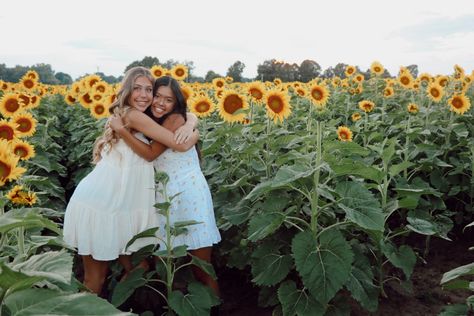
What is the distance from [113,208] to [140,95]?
88 centimetres

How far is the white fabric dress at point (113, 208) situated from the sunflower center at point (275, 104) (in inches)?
44.0

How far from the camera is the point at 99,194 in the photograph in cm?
386

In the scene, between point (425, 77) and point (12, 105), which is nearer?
point (12, 105)

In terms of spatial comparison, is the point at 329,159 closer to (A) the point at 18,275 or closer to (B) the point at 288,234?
(B) the point at 288,234

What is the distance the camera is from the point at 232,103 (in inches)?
193

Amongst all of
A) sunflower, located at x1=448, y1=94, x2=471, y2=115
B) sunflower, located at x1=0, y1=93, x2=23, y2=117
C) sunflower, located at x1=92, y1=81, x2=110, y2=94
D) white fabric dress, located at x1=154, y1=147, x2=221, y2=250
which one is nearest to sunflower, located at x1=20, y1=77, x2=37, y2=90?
sunflower, located at x1=92, y1=81, x2=110, y2=94

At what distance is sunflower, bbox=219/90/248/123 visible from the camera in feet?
15.9

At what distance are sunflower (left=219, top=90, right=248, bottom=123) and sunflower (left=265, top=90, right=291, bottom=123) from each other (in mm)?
499

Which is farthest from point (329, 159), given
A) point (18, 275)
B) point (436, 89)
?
point (436, 89)

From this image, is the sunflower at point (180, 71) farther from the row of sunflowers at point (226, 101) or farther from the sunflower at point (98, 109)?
the sunflower at point (98, 109)

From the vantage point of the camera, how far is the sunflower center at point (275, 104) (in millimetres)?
4395

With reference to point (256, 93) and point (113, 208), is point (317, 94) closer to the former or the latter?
point (256, 93)

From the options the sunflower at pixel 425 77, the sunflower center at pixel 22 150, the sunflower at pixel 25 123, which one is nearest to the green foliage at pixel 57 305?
the sunflower center at pixel 22 150

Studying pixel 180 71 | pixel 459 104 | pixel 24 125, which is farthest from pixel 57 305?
pixel 180 71
